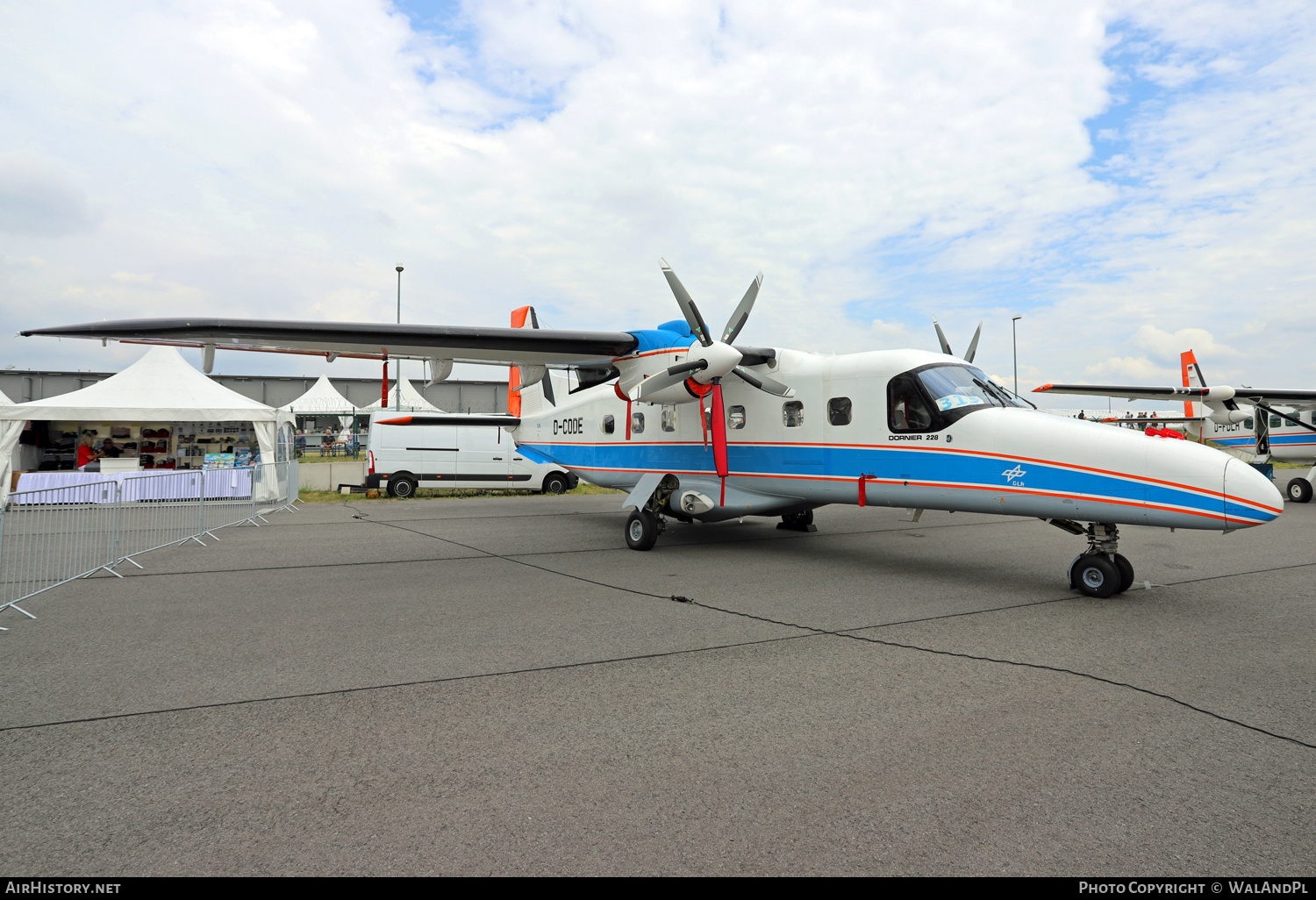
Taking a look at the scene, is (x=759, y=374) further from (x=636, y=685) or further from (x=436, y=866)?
(x=436, y=866)

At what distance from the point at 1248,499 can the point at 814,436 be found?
16.2 feet

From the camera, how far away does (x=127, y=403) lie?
1911 centimetres

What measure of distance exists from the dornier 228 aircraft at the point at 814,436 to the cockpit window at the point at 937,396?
0.02m

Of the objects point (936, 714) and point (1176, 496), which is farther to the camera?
point (1176, 496)

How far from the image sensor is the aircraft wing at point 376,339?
8.14 metres

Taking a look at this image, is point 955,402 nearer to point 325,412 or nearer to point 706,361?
point 706,361

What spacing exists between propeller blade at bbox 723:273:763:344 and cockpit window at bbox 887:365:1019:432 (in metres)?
2.32

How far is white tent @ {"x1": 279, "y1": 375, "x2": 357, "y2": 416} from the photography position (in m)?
39.8

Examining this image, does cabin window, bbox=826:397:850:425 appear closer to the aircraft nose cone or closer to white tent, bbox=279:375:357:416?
the aircraft nose cone

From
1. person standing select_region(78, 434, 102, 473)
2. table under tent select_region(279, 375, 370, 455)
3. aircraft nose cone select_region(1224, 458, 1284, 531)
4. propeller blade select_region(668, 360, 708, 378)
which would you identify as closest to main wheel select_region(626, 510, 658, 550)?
propeller blade select_region(668, 360, 708, 378)

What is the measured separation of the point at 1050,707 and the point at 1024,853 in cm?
181

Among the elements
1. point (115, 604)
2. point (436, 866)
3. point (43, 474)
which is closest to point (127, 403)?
point (43, 474)

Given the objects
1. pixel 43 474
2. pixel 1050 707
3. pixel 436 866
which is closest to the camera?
pixel 436 866

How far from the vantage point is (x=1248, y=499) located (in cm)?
615
